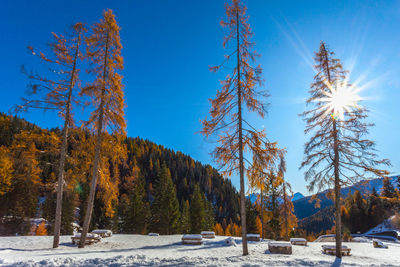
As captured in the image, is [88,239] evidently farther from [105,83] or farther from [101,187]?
[105,83]

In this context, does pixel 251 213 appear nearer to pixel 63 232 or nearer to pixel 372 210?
pixel 63 232

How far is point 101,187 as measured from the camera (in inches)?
542

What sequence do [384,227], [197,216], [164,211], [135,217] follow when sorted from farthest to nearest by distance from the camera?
[384,227] → [197,216] → [135,217] → [164,211]

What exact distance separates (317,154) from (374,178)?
10.7ft

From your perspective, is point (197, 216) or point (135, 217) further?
point (197, 216)

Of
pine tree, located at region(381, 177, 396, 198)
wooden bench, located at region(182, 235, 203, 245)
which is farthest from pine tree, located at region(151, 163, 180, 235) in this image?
pine tree, located at region(381, 177, 396, 198)

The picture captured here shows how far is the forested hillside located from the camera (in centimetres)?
1226

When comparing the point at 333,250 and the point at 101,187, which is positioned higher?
the point at 101,187

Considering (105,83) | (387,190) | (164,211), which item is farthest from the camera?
(164,211)

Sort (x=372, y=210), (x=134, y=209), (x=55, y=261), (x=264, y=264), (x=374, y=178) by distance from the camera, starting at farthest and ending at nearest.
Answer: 1. (x=372, y=210)
2. (x=134, y=209)
3. (x=374, y=178)
4. (x=264, y=264)
5. (x=55, y=261)

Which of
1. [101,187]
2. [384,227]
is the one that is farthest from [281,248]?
[384,227]

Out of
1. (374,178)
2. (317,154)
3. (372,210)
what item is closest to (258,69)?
(317,154)

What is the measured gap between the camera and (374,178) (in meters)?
12.6

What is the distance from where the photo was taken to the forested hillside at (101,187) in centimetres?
1226
